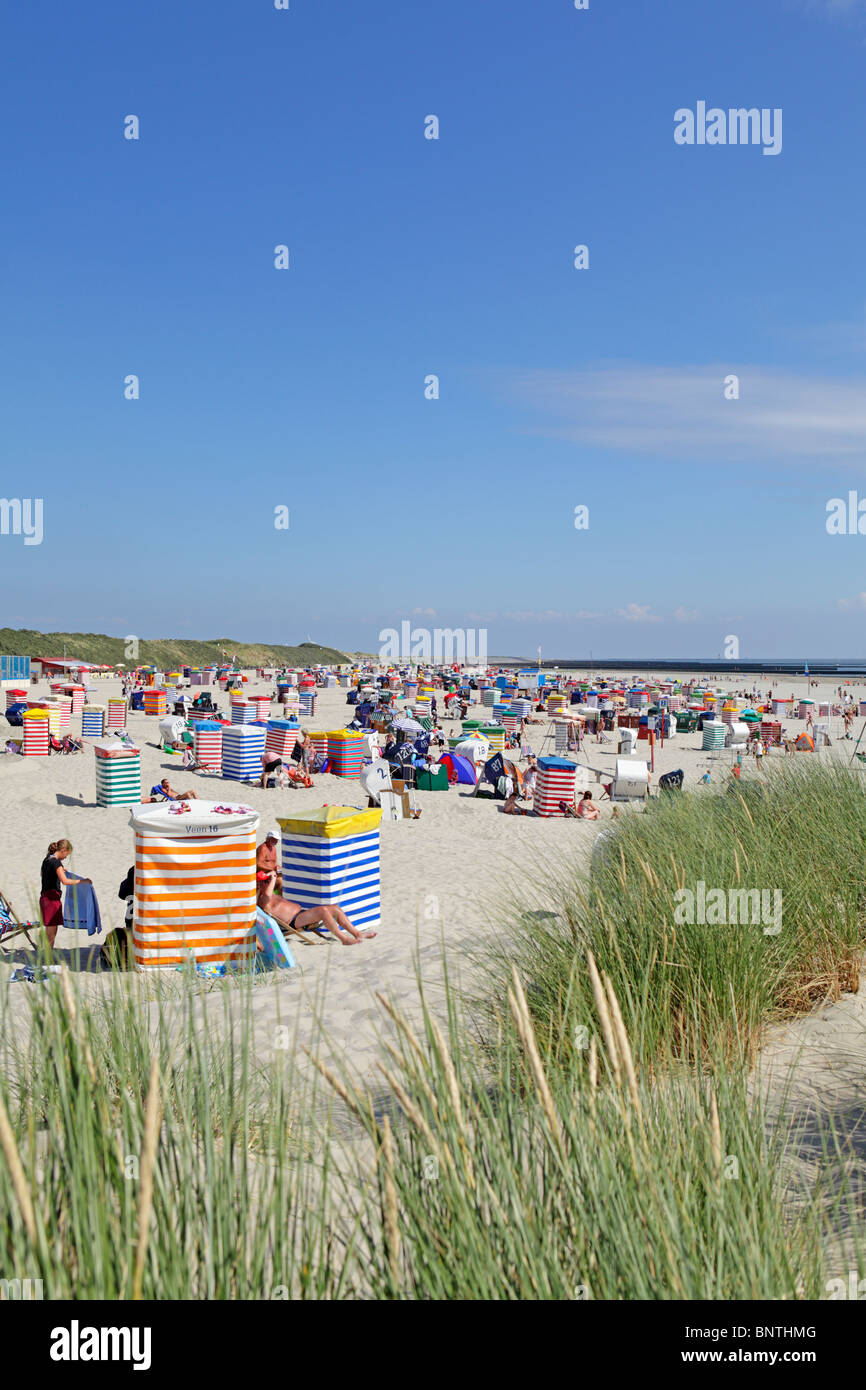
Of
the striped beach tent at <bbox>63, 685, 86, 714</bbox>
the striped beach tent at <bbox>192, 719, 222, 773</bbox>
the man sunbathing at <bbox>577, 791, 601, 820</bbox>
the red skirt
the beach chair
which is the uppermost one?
the striped beach tent at <bbox>63, 685, 86, 714</bbox>

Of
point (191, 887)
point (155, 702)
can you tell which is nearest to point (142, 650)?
point (155, 702)

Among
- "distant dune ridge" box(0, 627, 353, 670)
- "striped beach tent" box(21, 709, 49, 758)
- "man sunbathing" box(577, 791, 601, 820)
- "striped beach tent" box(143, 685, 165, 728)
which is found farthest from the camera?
"distant dune ridge" box(0, 627, 353, 670)

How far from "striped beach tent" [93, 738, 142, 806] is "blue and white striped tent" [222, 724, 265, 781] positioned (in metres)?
3.64

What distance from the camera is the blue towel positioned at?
846cm

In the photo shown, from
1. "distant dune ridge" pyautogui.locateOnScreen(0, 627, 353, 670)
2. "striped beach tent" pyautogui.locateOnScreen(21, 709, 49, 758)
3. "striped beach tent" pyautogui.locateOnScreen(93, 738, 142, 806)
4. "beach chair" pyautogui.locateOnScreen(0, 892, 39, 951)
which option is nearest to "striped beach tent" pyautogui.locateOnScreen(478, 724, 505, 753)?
"striped beach tent" pyautogui.locateOnScreen(93, 738, 142, 806)

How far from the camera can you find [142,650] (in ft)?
268

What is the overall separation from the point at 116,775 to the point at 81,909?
9.30 meters

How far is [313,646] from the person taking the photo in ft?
433

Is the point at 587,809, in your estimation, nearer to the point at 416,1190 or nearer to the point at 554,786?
the point at 554,786

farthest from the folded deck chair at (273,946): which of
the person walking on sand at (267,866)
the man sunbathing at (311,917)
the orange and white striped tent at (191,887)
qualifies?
the person walking on sand at (267,866)

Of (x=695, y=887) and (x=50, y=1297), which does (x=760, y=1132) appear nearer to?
(x=50, y=1297)

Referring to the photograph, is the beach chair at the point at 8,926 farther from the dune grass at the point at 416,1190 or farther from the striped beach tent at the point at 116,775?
the striped beach tent at the point at 116,775

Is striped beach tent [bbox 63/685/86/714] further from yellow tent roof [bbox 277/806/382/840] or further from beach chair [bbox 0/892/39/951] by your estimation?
yellow tent roof [bbox 277/806/382/840]

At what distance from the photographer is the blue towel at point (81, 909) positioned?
846 cm
